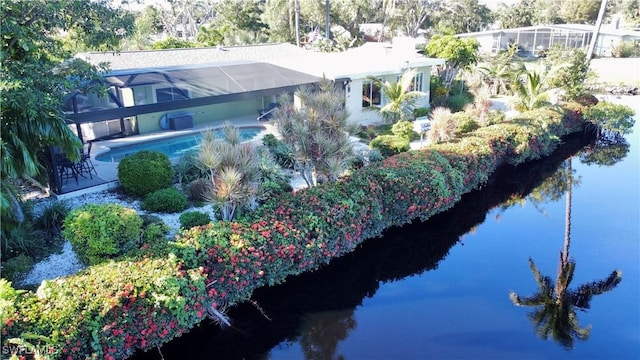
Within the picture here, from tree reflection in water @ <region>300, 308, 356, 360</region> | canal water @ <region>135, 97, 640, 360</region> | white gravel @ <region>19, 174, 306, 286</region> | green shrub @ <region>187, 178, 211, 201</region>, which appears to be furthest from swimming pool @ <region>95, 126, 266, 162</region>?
tree reflection in water @ <region>300, 308, 356, 360</region>

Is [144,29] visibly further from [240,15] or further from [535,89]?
[535,89]

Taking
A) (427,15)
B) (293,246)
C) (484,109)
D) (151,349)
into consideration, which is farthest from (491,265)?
(427,15)

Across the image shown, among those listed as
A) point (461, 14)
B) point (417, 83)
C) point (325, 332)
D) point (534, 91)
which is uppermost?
point (461, 14)

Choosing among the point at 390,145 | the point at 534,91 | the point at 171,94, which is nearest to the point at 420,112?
the point at 534,91

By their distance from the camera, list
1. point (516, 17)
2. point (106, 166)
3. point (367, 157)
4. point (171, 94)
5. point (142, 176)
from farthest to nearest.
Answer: point (516, 17)
point (367, 157)
point (171, 94)
point (106, 166)
point (142, 176)

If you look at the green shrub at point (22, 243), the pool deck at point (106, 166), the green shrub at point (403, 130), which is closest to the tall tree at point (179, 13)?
the pool deck at point (106, 166)

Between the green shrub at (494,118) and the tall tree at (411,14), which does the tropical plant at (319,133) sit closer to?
the green shrub at (494,118)

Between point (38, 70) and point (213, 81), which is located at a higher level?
point (38, 70)
